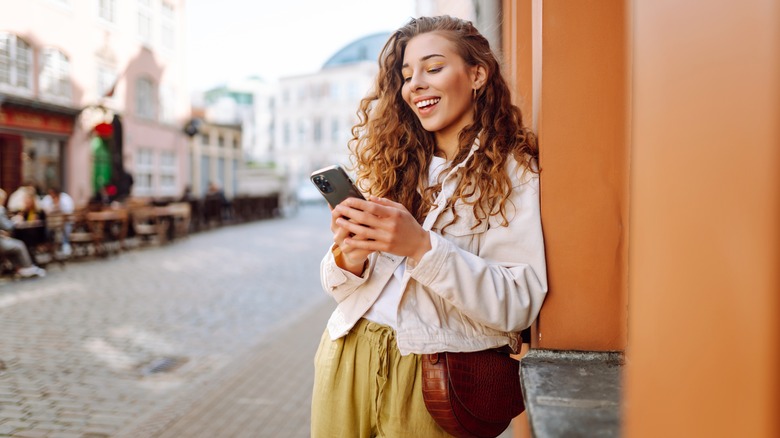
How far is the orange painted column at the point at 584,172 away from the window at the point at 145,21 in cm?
2311

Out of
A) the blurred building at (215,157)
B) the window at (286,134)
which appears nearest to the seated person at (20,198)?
the blurred building at (215,157)

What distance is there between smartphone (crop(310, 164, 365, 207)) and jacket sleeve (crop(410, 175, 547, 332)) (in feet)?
0.82

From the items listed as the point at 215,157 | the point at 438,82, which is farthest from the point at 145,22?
the point at 438,82

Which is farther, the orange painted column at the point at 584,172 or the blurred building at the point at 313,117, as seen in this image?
the blurred building at the point at 313,117

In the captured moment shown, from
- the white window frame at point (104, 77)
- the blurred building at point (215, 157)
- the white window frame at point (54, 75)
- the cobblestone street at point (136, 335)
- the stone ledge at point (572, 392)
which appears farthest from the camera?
the blurred building at point (215, 157)

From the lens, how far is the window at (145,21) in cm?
2198

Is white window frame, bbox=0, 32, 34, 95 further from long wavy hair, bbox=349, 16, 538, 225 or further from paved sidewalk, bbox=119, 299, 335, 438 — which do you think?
long wavy hair, bbox=349, 16, 538, 225

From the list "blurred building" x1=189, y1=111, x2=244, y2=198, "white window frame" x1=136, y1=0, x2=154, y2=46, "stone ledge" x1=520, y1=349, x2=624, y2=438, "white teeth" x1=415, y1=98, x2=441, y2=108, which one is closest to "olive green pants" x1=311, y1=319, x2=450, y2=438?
"stone ledge" x1=520, y1=349, x2=624, y2=438

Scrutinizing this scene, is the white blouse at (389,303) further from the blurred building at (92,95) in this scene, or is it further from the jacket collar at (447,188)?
the blurred building at (92,95)

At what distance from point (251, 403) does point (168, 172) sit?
Answer: 75.9 ft

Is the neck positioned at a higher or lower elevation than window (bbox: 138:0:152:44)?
lower

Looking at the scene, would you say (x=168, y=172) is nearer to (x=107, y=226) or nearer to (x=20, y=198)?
(x=107, y=226)

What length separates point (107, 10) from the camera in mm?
19828

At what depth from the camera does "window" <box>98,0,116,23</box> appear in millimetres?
19359
